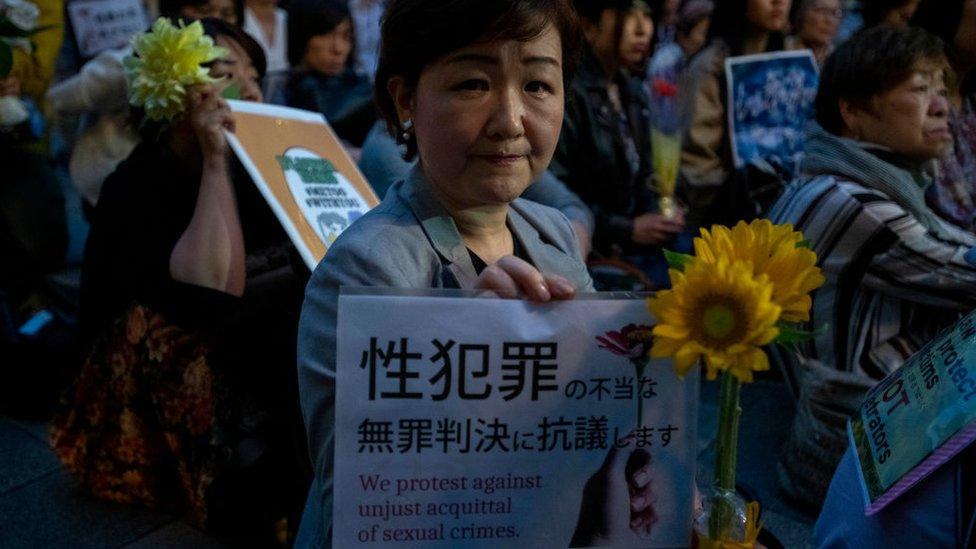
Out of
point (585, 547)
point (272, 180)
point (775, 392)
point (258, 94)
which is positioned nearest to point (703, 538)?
point (585, 547)

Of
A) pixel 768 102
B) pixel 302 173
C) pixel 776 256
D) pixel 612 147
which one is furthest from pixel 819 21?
pixel 776 256

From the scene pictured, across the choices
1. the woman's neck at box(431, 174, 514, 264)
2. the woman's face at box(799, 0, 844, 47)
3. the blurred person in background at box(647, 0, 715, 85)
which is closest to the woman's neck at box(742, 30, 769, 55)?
the woman's face at box(799, 0, 844, 47)

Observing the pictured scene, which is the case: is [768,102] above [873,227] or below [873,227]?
below

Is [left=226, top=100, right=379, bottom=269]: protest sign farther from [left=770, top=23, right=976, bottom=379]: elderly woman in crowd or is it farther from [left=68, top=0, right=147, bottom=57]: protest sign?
[left=68, top=0, right=147, bottom=57]: protest sign

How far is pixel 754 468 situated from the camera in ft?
11.5

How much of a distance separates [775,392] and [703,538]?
10.7 ft

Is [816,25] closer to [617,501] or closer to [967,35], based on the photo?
[967,35]

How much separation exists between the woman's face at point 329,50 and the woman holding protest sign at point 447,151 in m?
3.10

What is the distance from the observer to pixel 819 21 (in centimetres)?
503

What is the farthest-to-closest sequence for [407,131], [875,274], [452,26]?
[875,274] → [407,131] → [452,26]

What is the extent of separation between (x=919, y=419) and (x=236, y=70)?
8.26 feet

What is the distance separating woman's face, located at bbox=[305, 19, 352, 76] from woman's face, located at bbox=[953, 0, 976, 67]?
2949mm

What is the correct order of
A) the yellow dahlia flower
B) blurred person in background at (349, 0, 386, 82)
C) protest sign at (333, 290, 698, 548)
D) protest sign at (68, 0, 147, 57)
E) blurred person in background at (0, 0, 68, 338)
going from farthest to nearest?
blurred person in background at (349, 0, 386, 82) < protest sign at (68, 0, 147, 57) < blurred person in background at (0, 0, 68, 338) < the yellow dahlia flower < protest sign at (333, 290, 698, 548)

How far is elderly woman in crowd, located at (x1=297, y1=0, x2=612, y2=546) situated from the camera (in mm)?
1266
